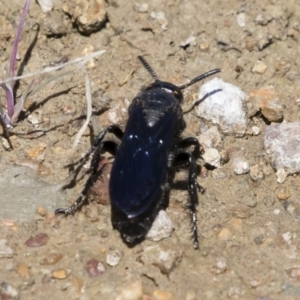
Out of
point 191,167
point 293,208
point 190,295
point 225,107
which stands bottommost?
point 293,208

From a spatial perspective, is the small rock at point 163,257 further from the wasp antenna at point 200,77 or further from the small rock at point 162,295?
the wasp antenna at point 200,77

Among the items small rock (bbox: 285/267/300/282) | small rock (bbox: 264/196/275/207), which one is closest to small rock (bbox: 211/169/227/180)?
small rock (bbox: 264/196/275/207)

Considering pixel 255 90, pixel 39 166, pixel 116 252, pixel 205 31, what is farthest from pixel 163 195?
pixel 205 31

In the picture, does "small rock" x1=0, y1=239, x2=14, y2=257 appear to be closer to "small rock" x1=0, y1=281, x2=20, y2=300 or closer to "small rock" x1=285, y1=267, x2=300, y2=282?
"small rock" x1=0, y1=281, x2=20, y2=300

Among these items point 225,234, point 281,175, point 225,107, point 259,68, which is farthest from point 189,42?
point 225,234

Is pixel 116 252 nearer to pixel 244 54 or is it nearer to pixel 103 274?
pixel 103 274

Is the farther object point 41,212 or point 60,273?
point 41,212

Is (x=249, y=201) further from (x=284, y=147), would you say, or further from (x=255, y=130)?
(x=255, y=130)
